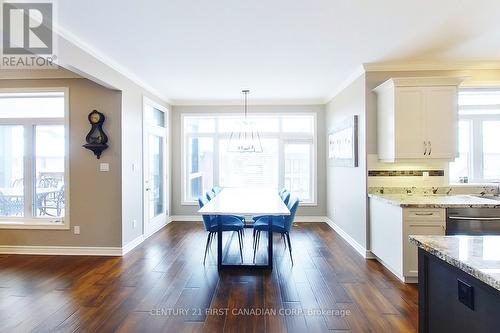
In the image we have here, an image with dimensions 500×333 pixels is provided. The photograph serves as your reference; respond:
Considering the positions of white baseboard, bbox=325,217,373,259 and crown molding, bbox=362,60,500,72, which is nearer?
crown molding, bbox=362,60,500,72

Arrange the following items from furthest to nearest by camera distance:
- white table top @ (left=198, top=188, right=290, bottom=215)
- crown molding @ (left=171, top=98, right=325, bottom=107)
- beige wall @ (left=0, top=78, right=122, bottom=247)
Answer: crown molding @ (left=171, top=98, right=325, bottom=107) < beige wall @ (left=0, top=78, right=122, bottom=247) < white table top @ (left=198, top=188, right=290, bottom=215)

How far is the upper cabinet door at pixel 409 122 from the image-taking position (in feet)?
11.3

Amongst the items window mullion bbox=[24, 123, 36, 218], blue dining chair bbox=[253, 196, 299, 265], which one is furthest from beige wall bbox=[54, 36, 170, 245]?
blue dining chair bbox=[253, 196, 299, 265]

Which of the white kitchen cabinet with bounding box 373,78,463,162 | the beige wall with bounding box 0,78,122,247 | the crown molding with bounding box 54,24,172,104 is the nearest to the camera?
the crown molding with bounding box 54,24,172,104

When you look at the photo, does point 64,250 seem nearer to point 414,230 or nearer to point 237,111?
point 237,111

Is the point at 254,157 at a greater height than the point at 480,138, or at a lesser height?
lesser

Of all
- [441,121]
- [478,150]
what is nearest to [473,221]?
[441,121]

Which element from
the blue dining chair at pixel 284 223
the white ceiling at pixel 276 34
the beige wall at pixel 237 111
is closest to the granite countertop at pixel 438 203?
the blue dining chair at pixel 284 223

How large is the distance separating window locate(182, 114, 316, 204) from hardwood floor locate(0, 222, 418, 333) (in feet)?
7.73

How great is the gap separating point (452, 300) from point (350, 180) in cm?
328

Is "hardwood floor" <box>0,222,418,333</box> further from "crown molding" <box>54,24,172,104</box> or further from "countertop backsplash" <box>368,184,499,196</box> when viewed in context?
"crown molding" <box>54,24,172,104</box>

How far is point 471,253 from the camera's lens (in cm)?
130

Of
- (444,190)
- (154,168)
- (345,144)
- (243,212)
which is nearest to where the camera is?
(243,212)

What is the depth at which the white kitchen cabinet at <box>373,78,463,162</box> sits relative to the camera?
3428 millimetres
